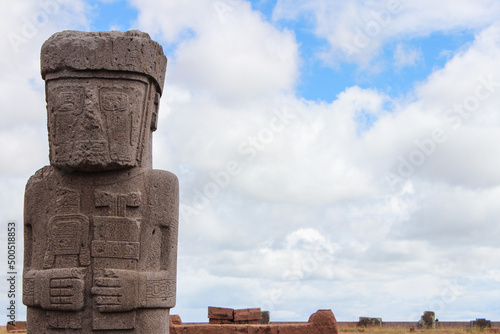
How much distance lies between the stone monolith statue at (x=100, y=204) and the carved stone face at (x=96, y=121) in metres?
0.01

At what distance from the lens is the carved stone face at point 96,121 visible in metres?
6.72

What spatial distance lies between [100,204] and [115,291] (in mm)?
1013

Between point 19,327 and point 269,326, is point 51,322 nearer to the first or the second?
point 269,326

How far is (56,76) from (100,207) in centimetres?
164

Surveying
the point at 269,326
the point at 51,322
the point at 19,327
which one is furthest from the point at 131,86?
the point at 19,327

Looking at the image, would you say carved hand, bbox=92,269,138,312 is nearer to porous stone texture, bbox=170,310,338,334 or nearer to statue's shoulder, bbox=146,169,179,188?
statue's shoulder, bbox=146,169,179,188

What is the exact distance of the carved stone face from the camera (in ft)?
22.0

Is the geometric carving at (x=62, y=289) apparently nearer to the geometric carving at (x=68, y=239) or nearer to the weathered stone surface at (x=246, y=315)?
the geometric carving at (x=68, y=239)

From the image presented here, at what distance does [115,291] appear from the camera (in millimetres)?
6535

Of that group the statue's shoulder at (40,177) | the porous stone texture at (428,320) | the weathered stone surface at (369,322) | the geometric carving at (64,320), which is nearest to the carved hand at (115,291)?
the geometric carving at (64,320)

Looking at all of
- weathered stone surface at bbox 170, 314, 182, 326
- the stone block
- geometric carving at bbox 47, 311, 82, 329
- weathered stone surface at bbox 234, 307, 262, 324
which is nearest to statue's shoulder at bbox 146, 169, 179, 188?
geometric carving at bbox 47, 311, 82, 329

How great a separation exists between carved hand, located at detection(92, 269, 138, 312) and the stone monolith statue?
1 centimetres

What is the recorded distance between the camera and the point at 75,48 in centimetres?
691

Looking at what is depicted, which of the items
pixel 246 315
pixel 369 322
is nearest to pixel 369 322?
pixel 369 322
